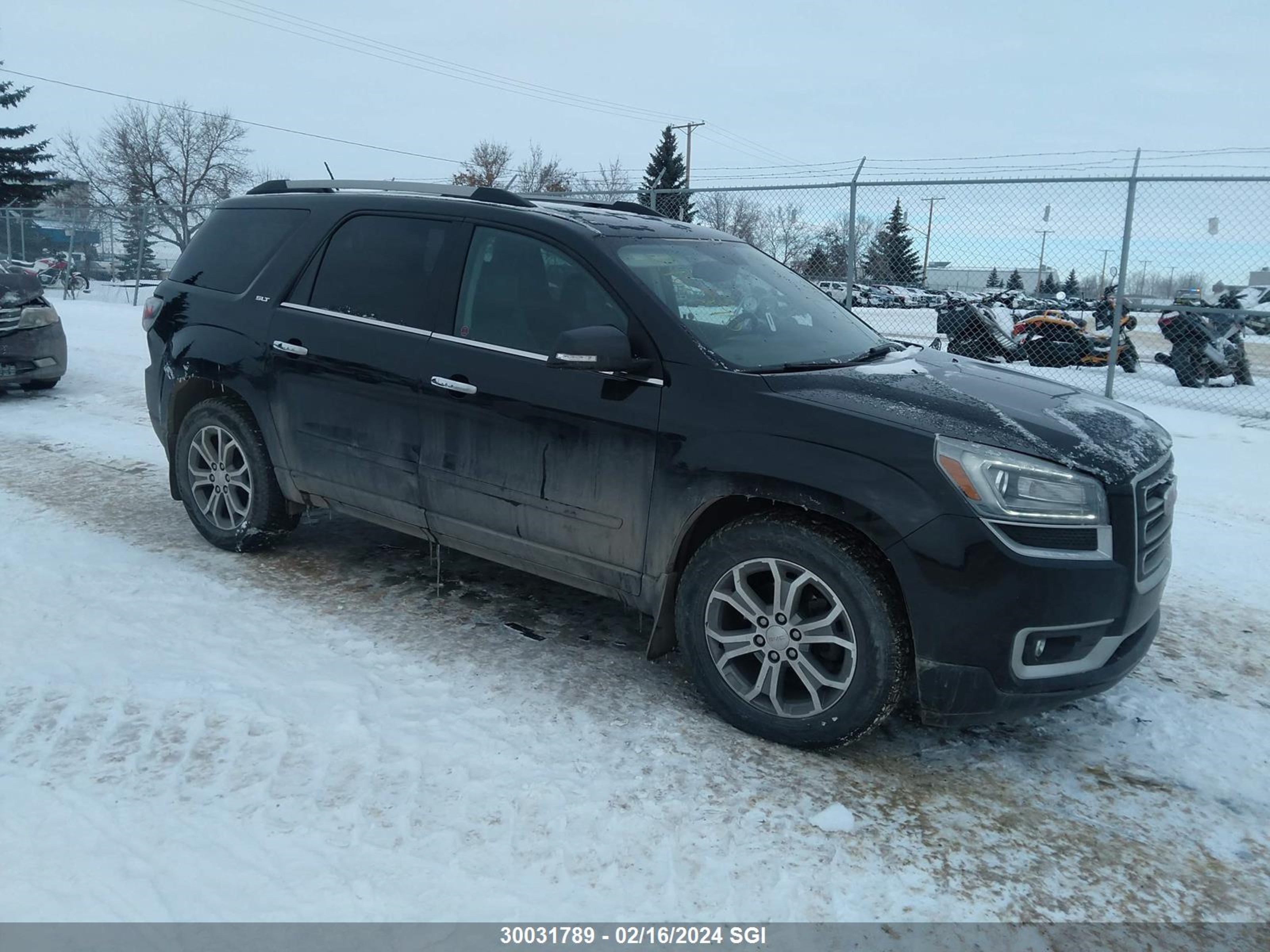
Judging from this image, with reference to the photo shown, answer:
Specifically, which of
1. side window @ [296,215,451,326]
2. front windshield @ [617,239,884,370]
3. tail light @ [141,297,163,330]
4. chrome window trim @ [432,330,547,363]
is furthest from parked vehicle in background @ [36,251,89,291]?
front windshield @ [617,239,884,370]

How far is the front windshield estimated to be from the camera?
3.72 metres

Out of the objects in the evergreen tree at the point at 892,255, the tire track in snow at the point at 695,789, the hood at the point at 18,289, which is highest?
the evergreen tree at the point at 892,255

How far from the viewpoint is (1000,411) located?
3.30 m

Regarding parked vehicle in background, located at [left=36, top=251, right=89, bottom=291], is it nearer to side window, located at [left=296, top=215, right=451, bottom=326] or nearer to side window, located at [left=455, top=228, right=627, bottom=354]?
side window, located at [left=296, top=215, right=451, bottom=326]

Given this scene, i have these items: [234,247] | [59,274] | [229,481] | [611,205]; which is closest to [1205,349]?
[611,205]

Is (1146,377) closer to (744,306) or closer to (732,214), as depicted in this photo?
(732,214)

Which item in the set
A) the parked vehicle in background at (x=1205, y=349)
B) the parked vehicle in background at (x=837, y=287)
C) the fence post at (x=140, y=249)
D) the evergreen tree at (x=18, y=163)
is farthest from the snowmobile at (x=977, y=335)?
the evergreen tree at (x=18, y=163)

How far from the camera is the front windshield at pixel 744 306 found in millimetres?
3717

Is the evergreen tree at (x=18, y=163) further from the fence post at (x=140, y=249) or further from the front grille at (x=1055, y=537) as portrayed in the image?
the front grille at (x=1055, y=537)

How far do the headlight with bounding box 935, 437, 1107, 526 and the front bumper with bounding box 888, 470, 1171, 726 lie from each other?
0.24 feet

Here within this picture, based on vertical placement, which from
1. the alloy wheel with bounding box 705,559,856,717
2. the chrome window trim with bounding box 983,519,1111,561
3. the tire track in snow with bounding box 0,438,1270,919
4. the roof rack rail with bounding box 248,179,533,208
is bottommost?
the tire track in snow with bounding box 0,438,1270,919

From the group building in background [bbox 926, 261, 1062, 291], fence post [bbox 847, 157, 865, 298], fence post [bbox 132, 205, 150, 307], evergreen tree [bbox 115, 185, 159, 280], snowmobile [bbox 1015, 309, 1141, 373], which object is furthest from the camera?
evergreen tree [bbox 115, 185, 159, 280]

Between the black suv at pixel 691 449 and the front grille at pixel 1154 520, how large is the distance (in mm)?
20

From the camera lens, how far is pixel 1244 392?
12094 mm
